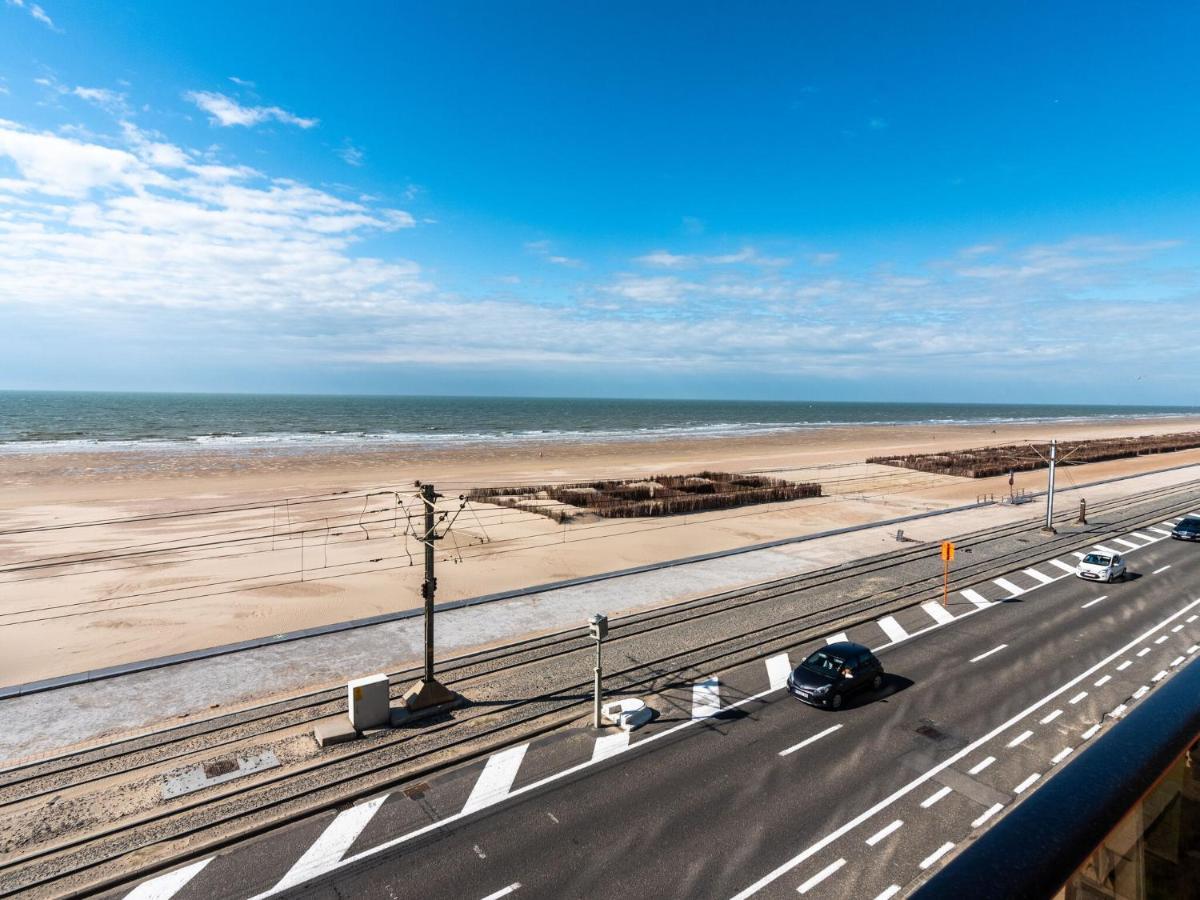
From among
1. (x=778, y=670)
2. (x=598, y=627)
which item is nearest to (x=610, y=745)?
(x=598, y=627)

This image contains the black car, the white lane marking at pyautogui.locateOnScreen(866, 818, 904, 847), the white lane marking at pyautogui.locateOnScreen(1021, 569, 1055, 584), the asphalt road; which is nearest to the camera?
the asphalt road

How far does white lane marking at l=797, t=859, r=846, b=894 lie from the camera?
12.3 m

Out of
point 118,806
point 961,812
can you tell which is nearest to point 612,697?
point 961,812

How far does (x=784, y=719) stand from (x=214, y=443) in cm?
9773

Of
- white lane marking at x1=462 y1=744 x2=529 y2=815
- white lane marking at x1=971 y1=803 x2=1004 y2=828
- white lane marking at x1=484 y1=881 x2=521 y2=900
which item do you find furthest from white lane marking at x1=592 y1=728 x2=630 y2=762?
white lane marking at x1=971 y1=803 x2=1004 y2=828

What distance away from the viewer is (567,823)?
1395 centimetres

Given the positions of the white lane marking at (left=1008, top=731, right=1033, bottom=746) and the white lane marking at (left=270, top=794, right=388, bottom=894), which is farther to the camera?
the white lane marking at (left=1008, top=731, right=1033, bottom=746)

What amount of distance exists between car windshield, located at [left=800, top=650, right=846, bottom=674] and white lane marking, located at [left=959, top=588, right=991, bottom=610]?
37.1ft

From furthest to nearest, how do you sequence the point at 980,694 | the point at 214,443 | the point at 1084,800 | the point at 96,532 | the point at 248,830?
the point at 214,443 < the point at 96,532 < the point at 980,694 < the point at 248,830 < the point at 1084,800

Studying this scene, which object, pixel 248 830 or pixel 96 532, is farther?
pixel 96 532

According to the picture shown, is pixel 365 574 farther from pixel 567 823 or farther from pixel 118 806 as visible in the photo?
pixel 567 823

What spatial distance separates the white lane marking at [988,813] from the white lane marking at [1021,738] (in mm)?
3091

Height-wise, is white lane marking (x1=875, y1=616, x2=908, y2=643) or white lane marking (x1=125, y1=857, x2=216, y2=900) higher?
white lane marking (x1=875, y1=616, x2=908, y2=643)

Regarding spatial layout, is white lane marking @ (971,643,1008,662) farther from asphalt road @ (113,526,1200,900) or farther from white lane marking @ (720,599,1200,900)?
white lane marking @ (720,599,1200,900)
